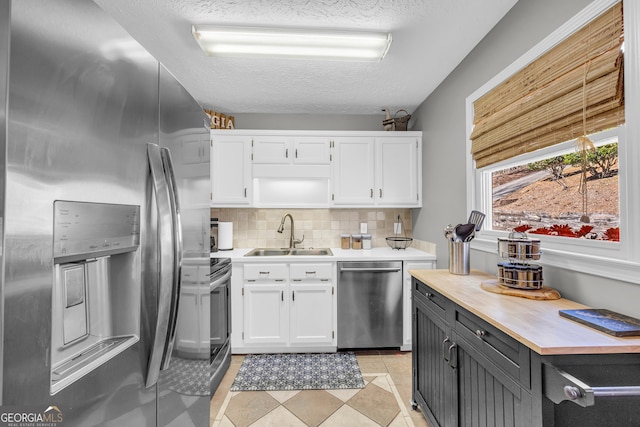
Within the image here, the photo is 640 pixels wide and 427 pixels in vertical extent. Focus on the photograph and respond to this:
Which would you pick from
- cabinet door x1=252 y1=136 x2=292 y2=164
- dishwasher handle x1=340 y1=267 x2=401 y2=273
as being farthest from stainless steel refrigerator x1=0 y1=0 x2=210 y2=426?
cabinet door x1=252 y1=136 x2=292 y2=164

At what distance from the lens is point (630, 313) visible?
1.11 meters

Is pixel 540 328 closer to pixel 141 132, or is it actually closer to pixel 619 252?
pixel 619 252

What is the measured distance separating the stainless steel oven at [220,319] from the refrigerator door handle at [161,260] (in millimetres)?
1250

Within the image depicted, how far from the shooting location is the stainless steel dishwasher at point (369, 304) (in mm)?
2832

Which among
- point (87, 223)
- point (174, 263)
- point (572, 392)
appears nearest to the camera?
point (87, 223)

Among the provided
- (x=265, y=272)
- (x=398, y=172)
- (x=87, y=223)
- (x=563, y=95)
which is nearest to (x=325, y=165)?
(x=398, y=172)

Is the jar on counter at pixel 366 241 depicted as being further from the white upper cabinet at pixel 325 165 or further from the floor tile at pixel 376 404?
the floor tile at pixel 376 404

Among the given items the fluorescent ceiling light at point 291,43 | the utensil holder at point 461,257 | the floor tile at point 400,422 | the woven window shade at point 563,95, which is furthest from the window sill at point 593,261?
the fluorescent ceiling light at point 291,43

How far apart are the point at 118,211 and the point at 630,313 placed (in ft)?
5.74

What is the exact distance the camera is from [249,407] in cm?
208

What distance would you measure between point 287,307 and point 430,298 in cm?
147

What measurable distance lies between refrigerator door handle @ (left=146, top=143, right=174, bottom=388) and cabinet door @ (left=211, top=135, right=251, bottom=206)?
2.28 m

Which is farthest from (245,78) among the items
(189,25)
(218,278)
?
(218,278)
